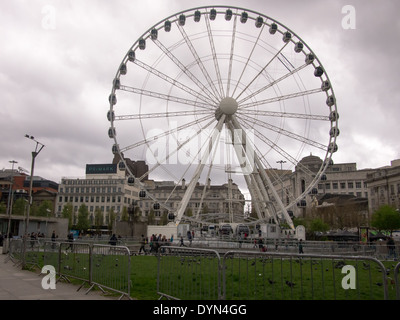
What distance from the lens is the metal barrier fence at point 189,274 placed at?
303 inches

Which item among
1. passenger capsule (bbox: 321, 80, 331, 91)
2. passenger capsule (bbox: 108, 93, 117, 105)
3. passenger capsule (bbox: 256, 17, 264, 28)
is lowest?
passenger capsule (bbox: 108, 93, 117, 105)

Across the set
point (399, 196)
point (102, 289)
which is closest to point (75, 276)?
point (102, 289)

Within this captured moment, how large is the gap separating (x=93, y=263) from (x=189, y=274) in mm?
4431

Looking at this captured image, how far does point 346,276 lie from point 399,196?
8048 cm

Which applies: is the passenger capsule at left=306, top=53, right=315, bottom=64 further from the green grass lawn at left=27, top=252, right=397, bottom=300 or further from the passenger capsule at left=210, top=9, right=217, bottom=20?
the green grass lawn at left=27, top=252, right=397, bottom=300

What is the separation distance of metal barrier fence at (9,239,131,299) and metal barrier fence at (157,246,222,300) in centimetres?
111

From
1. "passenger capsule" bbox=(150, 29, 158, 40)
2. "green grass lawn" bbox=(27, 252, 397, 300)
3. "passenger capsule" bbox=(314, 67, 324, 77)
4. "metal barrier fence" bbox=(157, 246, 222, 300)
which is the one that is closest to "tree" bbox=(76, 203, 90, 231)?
"passenger capsule" bbox=(150, 29, 158, 40)

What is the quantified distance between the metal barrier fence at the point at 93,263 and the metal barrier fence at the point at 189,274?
111cm

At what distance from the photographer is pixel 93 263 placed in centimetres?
1141

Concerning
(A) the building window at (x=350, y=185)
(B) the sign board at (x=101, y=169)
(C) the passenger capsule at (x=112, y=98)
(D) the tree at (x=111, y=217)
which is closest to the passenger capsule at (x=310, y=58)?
(C) the passenger capsule at (x=112, y=98)

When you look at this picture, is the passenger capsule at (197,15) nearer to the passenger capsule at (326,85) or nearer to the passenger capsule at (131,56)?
the passenger capsule at (131,56)

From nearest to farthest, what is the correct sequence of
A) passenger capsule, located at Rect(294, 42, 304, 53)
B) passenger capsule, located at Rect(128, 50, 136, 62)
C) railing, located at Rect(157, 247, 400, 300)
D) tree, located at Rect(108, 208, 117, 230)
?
railing, located at Rect(157, 247, 400, 300)
passenger capsule, located at Rect(128, 50, 136, 62)
passenger capsule, located at Rect(294, 42, 304, 53)
tree, located at Rect(108, 208, 117, 230)

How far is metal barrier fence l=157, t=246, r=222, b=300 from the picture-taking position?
7691 mm
